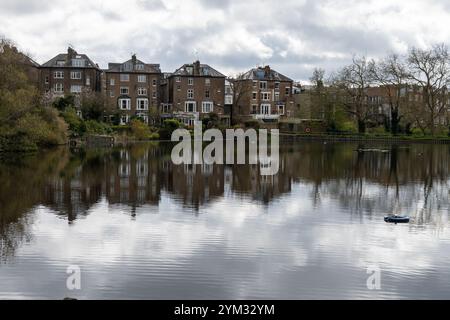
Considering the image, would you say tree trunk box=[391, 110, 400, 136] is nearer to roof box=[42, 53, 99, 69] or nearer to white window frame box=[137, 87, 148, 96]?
white window frame box=[137, 87, 148, 96]

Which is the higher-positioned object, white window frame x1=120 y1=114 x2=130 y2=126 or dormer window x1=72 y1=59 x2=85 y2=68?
dormer window x1=72 y1=59 x2=85 y2=68

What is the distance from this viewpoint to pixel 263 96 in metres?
100

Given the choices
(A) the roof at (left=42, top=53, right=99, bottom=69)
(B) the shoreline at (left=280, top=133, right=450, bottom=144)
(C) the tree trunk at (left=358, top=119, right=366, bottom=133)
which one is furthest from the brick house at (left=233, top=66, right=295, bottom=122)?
(A) the roof at (left=42, top=53, right=99, bottom=69)

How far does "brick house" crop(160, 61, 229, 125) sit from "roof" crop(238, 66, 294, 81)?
19.0 ft

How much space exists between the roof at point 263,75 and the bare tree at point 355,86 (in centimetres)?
1326

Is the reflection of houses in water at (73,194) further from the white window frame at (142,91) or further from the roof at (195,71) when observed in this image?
the roof at (195,71)

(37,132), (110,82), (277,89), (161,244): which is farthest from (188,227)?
(277,89)

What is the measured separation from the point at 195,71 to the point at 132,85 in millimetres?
10177

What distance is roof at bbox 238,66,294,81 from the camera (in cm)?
9988

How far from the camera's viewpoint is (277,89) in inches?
4018

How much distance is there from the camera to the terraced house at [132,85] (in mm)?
92000

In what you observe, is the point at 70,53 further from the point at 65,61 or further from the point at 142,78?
the point at 142,78

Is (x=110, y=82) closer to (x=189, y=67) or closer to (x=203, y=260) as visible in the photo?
(x=189, y=67)
